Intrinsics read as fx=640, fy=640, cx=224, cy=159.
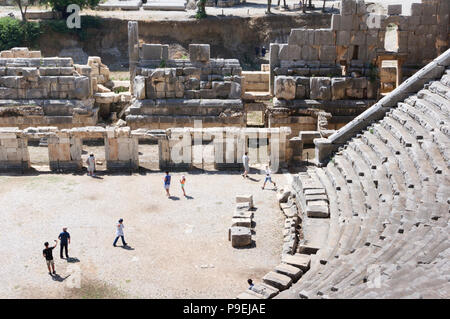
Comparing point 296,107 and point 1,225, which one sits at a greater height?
point 296,107

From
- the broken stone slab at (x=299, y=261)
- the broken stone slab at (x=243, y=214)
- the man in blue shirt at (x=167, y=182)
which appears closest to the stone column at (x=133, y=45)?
the man in blue shirt at (x=167, y=182)

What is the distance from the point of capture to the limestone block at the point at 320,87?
92.9ft

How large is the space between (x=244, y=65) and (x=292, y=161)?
24141 millimetres

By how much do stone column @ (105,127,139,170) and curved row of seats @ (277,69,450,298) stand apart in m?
7.42

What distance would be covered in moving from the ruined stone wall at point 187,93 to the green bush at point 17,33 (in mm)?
22871

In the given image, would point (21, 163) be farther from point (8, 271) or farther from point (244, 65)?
point (244, 65)

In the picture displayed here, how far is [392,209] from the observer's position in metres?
16.1

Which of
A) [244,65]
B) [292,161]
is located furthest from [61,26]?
[292,161]

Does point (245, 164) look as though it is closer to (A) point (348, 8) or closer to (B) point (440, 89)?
(B) point (440, 89)

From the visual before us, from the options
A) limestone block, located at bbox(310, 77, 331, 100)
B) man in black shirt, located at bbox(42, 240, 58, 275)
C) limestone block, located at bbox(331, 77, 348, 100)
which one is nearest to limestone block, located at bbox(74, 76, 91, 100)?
limestone block, located at bbox(310, 77, 331, 100)

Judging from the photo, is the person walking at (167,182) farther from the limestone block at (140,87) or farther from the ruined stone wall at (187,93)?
the limestone block at (140,87)

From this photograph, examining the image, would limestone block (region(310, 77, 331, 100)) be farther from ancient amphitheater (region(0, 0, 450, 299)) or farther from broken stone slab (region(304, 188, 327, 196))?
broken stone slab (region(304, 188, 327, 196))
